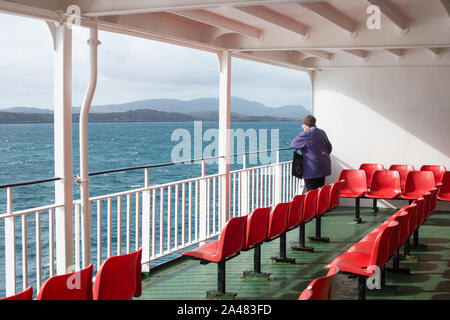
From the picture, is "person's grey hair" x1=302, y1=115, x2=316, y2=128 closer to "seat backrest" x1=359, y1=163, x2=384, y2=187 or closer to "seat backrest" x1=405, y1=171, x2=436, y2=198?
"seat backrest" x1=405, y1=171, x2=436, y2=198

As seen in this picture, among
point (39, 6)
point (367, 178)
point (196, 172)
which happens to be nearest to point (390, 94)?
point (367, 178)

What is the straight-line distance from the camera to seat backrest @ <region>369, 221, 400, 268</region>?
4266mm

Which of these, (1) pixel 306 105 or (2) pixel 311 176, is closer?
(2) pixel 311 176

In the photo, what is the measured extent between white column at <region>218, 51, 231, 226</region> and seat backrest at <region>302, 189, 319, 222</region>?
1295mm

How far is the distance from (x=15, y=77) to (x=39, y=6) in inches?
2268

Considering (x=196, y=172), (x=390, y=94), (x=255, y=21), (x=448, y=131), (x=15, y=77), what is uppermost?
(x=15, y=77)

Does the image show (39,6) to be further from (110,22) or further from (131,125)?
(131,125)

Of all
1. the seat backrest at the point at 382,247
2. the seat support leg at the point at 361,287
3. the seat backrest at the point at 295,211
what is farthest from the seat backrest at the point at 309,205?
the seat support leg at the point at 361,287

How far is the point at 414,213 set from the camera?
18.7 feet

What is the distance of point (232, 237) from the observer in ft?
15.3

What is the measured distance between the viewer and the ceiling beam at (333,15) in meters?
5.29

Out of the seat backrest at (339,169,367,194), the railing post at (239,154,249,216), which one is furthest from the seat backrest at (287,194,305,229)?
the seat backrest at (339,169,367,194)

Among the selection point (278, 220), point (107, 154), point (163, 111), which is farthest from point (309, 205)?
point (163, 111)
